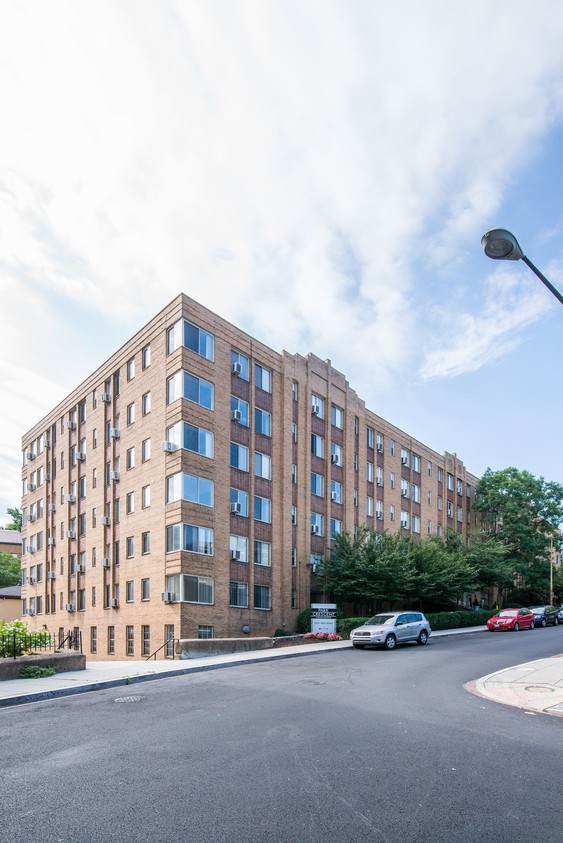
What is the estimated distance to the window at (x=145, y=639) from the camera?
30111 millimetres

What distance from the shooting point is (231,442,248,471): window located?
32562 mm

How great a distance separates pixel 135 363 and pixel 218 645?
53.1 feet

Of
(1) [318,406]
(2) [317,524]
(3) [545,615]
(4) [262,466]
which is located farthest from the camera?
(3) [545,615]

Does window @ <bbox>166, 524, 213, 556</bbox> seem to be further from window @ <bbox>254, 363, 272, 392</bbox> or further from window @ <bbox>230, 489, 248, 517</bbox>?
window @ <bbox>254, 363, 272, 392</bbox>

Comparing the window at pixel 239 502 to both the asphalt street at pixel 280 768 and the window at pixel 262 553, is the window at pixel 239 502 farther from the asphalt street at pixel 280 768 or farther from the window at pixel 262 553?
the asphalt street at pixel 280 768

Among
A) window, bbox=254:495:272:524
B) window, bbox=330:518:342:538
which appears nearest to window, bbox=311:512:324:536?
window, bbox=330:518:342:538

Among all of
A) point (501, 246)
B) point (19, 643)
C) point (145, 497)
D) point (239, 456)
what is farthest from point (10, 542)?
point (501, 246)

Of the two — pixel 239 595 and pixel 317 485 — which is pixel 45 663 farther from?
pixel 317 485

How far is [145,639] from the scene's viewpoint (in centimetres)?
3056

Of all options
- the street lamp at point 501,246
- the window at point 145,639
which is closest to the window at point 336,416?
the window at point 145,639

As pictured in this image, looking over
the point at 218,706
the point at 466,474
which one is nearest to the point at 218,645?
the point at 218,706

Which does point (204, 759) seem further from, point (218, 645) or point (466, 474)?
point (466, 474)

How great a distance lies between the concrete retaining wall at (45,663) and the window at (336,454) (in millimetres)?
23979

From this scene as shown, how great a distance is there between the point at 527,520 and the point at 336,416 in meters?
27.9
